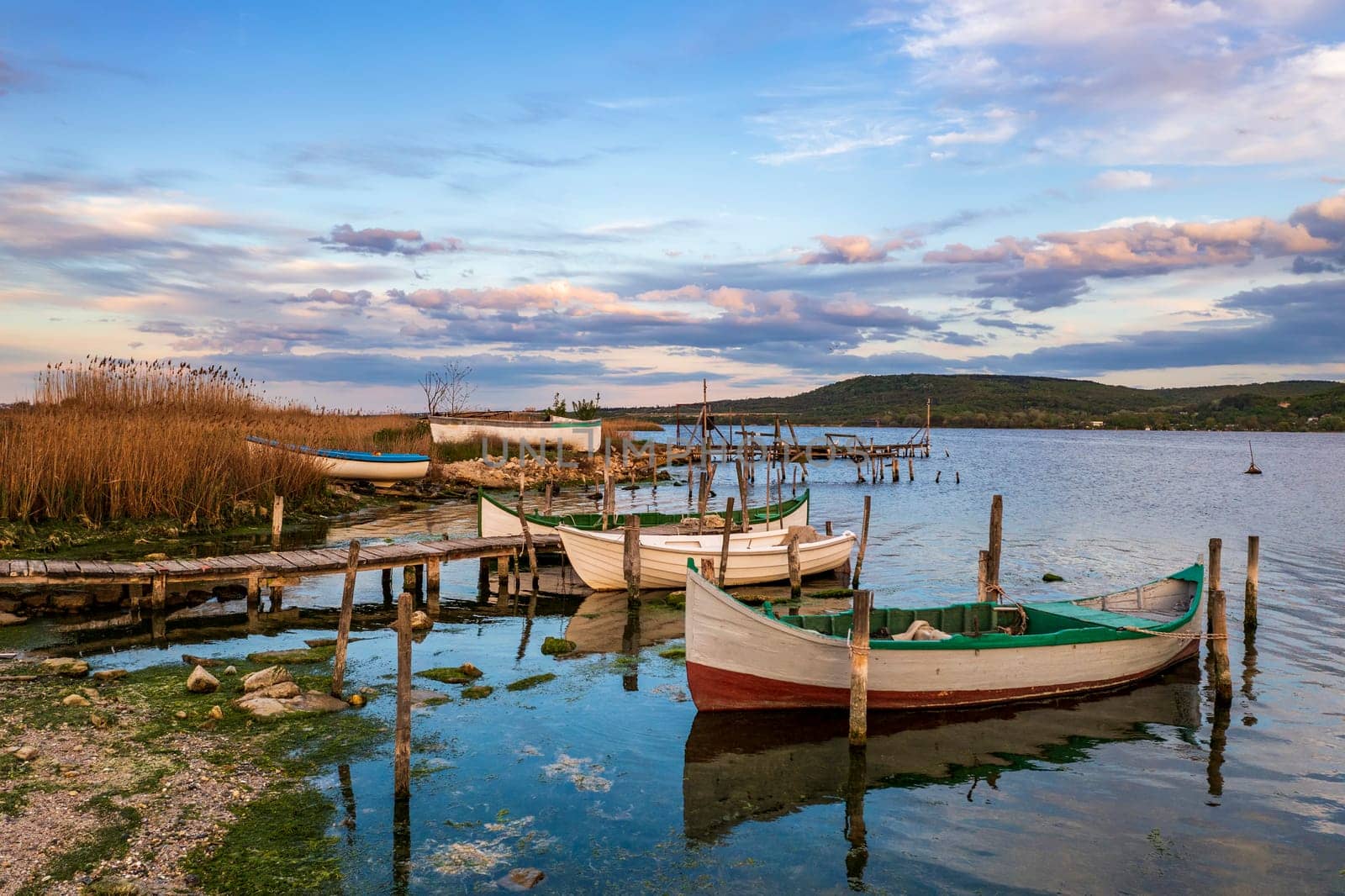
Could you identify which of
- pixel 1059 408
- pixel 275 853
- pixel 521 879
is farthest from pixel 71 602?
pixel 1059 408

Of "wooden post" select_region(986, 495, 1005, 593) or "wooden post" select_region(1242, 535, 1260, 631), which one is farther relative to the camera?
"wooden post" select_region(1242, 535, 1260, 631)

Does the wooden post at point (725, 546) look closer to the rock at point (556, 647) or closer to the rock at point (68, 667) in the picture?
the rock at point (556, 647)

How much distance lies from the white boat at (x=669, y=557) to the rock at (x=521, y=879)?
13248 millimetres

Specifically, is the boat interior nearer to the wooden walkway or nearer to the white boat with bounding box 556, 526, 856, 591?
the white boat with bounding box 556, 526, 856, 591

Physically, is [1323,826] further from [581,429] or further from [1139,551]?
[581,429]

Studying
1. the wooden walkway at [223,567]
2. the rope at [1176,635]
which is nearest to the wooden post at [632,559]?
the wooden walkway at [223,567]

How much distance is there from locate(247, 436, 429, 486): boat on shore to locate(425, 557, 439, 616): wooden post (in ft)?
47.3

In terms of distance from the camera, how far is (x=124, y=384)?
29.3 metres

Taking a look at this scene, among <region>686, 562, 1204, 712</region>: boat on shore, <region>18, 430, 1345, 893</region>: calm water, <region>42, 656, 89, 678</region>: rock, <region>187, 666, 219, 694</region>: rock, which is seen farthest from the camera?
<region>42, 656, 89, 678</region>: rock

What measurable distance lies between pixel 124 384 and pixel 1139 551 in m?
34.7

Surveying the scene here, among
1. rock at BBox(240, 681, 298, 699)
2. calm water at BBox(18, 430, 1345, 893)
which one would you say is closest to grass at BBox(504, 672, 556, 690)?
calm water at BBox(18, 430, 1345, 893)

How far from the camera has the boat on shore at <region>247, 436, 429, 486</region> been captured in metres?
35.1

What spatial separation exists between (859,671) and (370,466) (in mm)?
30640

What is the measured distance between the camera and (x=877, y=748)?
39.4 ft
